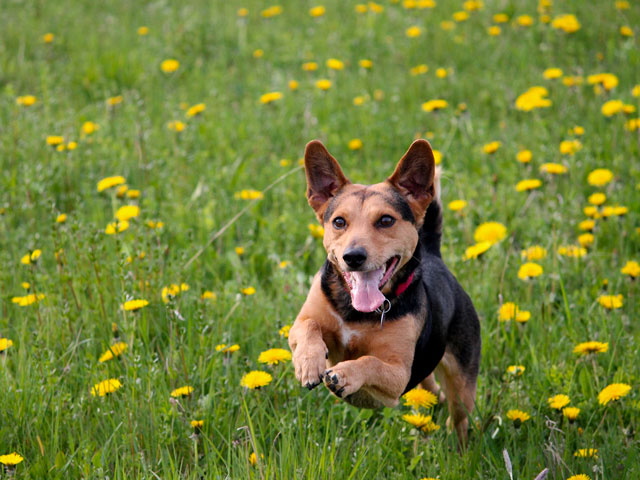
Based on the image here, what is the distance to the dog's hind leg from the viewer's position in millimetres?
4457

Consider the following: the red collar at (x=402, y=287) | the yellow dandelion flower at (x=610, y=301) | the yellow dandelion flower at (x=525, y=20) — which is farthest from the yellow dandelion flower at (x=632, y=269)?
the yellow dandelion flower at (x=525, y=20)

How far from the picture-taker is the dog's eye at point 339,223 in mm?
3785

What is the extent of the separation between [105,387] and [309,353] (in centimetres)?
138

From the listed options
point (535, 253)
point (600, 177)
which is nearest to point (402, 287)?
point (535, 253)

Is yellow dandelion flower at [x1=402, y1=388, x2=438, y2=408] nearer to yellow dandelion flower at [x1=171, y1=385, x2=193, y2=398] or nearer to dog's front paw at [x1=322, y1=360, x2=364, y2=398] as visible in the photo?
dog's front paw at [x1=322, y1=360, x2=364, y2=398]

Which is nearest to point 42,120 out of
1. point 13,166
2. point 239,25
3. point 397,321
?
point 13,166

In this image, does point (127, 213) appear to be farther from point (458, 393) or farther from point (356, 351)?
point (458, 393)

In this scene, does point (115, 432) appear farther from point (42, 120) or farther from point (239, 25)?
point (239, 25)

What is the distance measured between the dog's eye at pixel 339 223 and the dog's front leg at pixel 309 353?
490 millimetres

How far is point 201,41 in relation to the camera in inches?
395

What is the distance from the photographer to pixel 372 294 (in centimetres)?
360

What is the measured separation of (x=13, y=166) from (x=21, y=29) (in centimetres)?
366

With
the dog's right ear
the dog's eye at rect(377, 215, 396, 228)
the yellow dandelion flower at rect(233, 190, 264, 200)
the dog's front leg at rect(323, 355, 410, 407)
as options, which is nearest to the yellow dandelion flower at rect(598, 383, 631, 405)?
the dog's front leg at rect(323, 355, 410, 407)

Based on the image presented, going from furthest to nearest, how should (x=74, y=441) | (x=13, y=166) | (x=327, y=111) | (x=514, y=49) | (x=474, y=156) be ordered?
1. (x=514, y=49)
2. (x=327, y=111)
3. (x=474, y=156)
4. (x=13, y=166)
5. (x=74, y=441)
